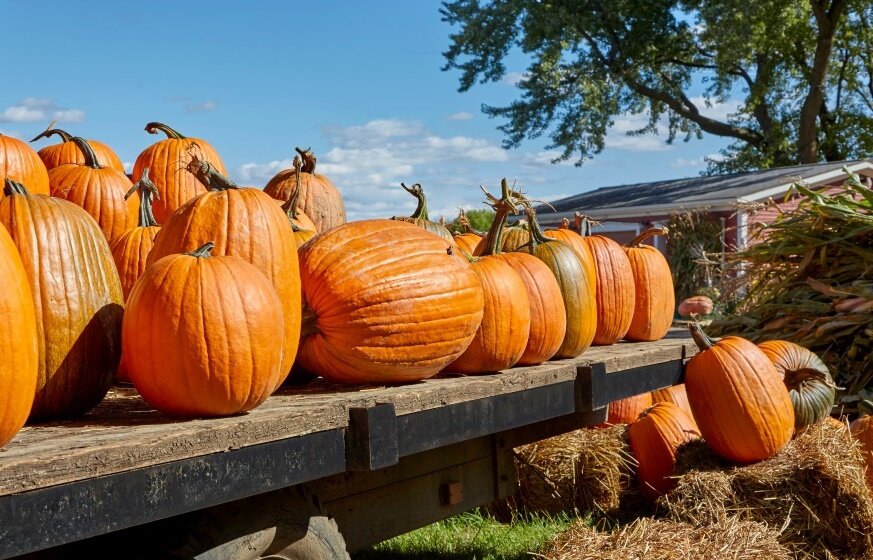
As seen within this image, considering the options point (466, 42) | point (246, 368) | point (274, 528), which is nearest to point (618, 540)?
point (274, 528)

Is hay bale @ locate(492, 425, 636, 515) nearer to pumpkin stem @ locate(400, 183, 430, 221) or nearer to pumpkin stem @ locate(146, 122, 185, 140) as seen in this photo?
pumpkin stem @ locate(400, 183, 430, 221)

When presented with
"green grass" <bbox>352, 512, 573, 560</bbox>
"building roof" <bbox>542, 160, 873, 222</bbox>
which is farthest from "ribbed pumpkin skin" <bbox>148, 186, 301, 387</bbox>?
"building roof" <bbox>542, 160, 873, 222</bbox>

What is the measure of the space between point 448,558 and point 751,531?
150 cm

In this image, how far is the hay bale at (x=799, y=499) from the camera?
412 centimetres

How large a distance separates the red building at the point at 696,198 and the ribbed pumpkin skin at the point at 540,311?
15.1 meters

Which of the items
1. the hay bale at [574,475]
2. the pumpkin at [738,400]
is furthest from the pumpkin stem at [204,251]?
the hay bale at [574,475]

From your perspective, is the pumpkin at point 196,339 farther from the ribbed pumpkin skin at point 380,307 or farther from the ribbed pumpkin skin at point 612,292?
the ribbed pumpkin skin at point 612,292

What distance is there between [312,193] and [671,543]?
202 cm

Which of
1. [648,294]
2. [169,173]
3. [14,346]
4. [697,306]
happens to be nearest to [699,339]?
[648,294]

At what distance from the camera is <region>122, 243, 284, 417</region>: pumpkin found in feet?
7.16

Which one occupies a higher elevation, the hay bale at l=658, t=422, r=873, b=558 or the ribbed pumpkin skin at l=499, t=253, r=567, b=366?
the ribbed pumpkin skin at l=499, t=253, r=567, b=366

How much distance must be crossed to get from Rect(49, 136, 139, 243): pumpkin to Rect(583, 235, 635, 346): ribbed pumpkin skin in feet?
6.93

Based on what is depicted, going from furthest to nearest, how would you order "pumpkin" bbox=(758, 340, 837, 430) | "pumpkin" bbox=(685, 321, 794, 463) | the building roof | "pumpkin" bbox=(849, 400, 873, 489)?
the building roof → "pumpkin" bbox=(849, 400, 873, 489) → "pumpkin" bbox=(758, 340, 837, 430) → "pumpkin" bbox=(685, 321, 794, 463)

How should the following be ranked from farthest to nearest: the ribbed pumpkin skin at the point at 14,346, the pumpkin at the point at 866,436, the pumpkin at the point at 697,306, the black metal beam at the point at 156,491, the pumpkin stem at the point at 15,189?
the pumpkin at the point at 697,306 → the pumpkin at the point at 866,436 → the pumpkin stem at the point at 15,189 → the ribbed pumpkin skin at the point at 14,346 → the black metal beam at the point at 156,491
